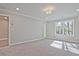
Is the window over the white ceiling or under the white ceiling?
under

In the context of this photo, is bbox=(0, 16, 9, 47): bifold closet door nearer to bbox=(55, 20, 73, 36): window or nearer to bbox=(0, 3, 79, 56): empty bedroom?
bbox=(0, 3, 79, 56): empty bedroom

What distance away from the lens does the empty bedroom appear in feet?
8.58

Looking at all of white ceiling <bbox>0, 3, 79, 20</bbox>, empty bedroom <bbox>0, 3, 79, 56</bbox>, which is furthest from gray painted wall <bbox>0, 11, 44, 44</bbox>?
white ceiling <bbox>0, 3, 79, 20</bbox>

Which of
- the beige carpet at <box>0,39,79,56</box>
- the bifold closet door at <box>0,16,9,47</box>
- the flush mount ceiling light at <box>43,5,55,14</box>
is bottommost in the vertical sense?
the beige carpet at <box>0,39,79,56</box>

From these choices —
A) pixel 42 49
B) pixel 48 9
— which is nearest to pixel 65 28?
pixel 48 9

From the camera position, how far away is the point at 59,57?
2637mm

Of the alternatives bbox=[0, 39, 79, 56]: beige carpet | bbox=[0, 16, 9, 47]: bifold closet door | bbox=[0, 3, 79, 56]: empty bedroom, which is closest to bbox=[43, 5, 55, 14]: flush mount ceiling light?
bbox=[0, 3, 79, 56]: empty bedroom

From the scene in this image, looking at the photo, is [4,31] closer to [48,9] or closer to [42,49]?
[42,49]

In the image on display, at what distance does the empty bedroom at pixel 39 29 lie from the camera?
8.58 ft

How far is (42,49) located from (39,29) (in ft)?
1.45

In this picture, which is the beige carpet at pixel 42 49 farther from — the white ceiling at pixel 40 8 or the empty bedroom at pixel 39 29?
the white ceiling at pixel 40 8

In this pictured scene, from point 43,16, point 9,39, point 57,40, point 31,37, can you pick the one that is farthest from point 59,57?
point 9,39

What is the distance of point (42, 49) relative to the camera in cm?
266

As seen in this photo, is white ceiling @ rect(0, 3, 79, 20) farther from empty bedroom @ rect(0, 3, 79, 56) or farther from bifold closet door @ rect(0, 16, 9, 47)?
bifold closet door @ rect(0, 16, 9, 47)
